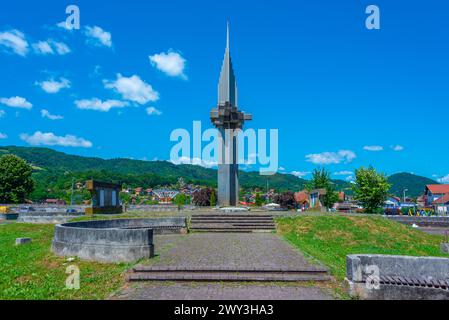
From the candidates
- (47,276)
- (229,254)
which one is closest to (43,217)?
(47,276)

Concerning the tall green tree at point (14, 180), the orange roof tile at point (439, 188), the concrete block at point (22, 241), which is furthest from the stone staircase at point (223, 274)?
the orange roof tile at point (439, 188)

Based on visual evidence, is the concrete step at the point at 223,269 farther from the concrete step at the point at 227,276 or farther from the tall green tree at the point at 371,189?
the tall green tree at the point at 371,189

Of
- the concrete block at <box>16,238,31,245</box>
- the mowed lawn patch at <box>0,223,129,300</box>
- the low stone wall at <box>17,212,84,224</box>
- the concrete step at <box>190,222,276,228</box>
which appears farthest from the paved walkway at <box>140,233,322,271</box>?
the low stone wall at <box>17,212,84,224</box>

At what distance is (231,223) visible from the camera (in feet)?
60.5

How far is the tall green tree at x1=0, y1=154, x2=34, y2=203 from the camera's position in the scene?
55312 millimetres

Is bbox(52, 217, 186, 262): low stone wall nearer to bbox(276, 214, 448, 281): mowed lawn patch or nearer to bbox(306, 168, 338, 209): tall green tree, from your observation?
bbox(276, 214, 448, 281): mowed lawn patch

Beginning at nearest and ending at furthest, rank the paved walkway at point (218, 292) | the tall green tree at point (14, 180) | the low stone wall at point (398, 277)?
the low stone wall at point (398, 277) < the paved walkway at point (218, 292) < the tall green tree at point (14, 180)

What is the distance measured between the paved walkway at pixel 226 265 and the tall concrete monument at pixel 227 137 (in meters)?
13.8

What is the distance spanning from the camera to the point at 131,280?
26.8ft

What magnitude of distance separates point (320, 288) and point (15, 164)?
200 ft

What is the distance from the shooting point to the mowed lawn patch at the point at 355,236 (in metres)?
14.5

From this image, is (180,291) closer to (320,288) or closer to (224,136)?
(320,288)

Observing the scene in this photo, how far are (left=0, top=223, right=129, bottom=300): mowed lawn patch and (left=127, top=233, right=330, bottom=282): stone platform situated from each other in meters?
0.73
